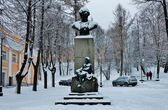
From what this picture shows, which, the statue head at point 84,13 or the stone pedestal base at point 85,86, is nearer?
the stone pedestal base at point 85,86

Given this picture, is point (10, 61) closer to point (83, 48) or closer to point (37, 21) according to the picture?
point (37, 21)

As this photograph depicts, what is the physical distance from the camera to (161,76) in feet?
166

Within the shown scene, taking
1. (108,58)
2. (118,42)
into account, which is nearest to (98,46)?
(108,58)

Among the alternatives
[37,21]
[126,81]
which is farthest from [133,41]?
[37,21]

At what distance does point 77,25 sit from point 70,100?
12.6 feet

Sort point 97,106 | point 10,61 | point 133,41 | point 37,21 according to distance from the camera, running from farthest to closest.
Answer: point 133,41
point 10,61
point 37,21
point 97,106

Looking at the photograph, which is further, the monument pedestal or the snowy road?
the monument pedestal

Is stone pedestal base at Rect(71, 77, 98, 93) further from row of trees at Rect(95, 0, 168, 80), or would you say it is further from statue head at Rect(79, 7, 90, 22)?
row of trees at Rect(95, 0, 168, 80)

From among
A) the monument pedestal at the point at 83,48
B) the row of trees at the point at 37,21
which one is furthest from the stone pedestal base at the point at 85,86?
the row of trees at the point at 37,21

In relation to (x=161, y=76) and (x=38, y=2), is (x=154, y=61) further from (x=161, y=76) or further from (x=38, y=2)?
(x=38, y=2)

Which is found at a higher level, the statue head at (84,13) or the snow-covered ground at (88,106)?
the statue head at (84,13)

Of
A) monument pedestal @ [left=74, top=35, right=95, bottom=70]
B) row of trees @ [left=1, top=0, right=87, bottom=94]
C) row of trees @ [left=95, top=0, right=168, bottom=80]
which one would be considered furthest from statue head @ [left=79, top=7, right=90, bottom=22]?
row of trees @ [left=95, top=0, right=168, bottom=80]

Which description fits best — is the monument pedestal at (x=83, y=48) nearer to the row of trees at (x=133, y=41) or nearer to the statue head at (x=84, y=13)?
the statue head at (x=84, y=13)

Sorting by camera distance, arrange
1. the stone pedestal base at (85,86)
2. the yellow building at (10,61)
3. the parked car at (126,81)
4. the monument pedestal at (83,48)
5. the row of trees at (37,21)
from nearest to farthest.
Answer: the stone pedestal base at (85,86) < the monument pedestal at (83,48) < the row of trees at (37,21) < the parked car at (126,81) < the yellow building at (10,61)
